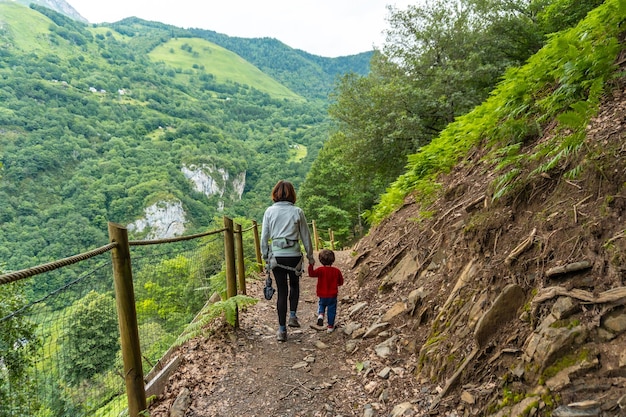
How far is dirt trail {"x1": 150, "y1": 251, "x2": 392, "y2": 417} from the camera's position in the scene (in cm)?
343

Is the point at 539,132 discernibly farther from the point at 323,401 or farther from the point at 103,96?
the point at 103,96

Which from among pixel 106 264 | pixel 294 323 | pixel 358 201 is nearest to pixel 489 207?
pixel 294 323

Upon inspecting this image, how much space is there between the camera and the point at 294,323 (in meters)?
5.31

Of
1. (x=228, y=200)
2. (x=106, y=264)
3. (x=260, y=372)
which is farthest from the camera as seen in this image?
(x=228, y=200)

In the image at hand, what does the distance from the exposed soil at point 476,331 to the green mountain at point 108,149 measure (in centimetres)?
5057

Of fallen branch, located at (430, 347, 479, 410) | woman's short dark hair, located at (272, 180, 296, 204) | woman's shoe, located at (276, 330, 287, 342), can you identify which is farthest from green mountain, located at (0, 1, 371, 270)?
fallen branch, located at (430, 347, 479, 410)

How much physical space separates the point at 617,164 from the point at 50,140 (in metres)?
139

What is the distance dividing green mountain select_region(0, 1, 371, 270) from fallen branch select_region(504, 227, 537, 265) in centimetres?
5312

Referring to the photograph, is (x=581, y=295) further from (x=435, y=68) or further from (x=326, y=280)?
(x=435, y=68)

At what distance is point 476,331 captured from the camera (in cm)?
279

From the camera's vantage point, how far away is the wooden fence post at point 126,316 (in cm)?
296

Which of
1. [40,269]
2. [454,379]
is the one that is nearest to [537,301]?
[454,379]

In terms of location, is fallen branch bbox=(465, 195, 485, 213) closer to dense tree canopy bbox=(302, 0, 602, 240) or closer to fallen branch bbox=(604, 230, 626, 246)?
fallen branch bbox=(604, 230, 626, 246)

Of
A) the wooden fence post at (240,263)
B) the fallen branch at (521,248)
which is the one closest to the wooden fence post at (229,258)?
the wooden fence post at (240,263)
